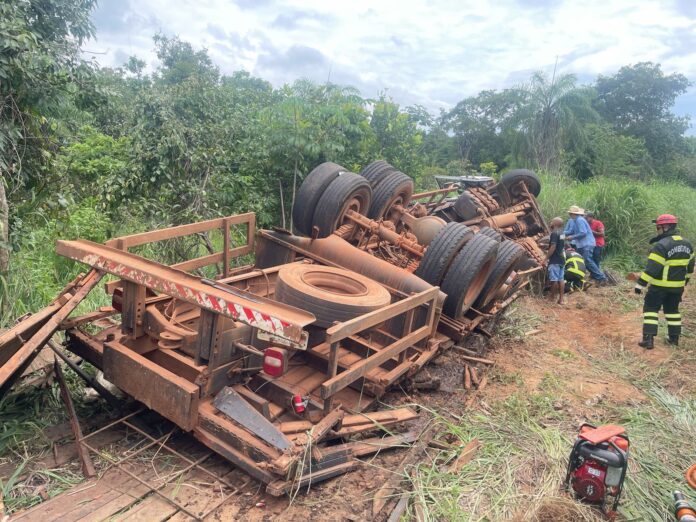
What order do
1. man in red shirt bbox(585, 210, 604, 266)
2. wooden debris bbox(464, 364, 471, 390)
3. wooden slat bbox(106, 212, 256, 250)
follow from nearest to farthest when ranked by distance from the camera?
wooden slat bbox(106, 212, 256, 250) → wooden debris bbox(464, 364, 471, 390) → man in red shirt bbox(585, 210, 604, 266)

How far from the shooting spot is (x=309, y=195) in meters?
5.66

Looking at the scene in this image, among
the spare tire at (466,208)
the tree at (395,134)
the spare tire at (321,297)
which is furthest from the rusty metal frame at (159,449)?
the tree at (395,134)

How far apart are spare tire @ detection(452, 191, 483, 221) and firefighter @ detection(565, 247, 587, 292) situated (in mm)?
2321

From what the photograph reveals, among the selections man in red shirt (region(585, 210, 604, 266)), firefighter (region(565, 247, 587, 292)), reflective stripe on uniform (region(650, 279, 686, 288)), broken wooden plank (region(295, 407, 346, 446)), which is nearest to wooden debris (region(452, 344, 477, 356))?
broken wooden plank (region(295, 407, 346, 446))

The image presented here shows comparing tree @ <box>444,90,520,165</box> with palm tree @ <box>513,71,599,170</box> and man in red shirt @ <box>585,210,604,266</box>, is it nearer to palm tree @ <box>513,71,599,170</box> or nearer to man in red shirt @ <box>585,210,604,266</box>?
palm tree @ <box>513,71,599,170</box>

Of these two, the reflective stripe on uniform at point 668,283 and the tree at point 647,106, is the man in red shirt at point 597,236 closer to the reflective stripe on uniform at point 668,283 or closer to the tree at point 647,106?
the reflective stripe on uniform at point 668,283

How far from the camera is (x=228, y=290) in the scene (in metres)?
3.02

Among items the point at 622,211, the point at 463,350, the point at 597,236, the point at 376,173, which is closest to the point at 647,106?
the point at 622,211

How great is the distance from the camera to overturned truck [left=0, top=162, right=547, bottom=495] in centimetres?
294

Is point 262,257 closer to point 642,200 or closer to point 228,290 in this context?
point 228,290

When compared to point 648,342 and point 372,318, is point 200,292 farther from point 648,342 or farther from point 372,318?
point 648,342

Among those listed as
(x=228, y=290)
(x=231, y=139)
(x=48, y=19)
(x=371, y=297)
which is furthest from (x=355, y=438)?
(x=231, y=139)

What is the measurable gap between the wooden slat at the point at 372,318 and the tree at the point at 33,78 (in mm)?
3420

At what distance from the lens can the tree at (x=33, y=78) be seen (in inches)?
177
